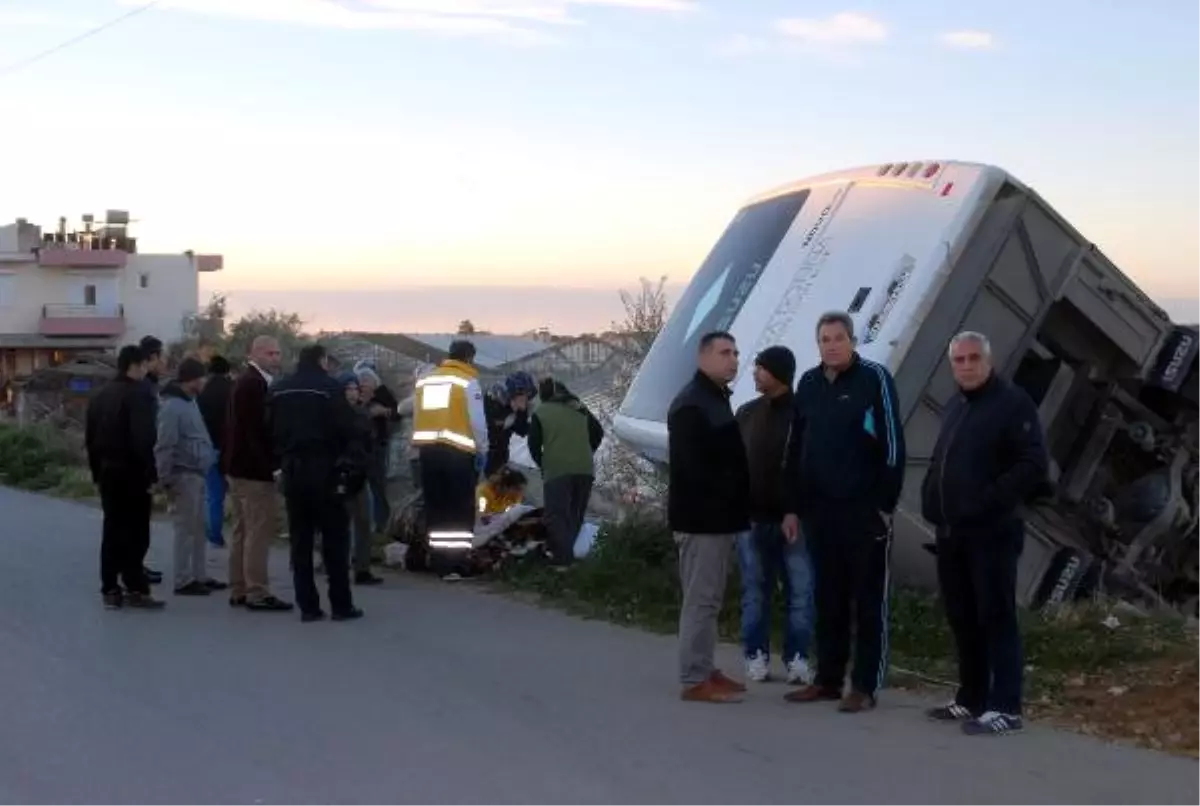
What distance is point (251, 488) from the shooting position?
11.7 m

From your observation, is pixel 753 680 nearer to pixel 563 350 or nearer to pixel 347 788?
pixel 347 788

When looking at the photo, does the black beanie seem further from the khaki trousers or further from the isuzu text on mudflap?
the khaki trousers

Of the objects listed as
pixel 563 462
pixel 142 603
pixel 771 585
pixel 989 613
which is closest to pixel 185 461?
pixel 142 603

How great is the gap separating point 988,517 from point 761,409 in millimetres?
1620

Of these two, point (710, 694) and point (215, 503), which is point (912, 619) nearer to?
point (710, 694)

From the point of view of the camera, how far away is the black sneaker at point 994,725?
24.0ft

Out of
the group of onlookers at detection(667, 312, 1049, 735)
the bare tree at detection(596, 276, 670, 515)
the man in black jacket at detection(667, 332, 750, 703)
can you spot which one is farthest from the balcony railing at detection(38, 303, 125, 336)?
the man in black jacket at detection(667, 332, 750, 703)

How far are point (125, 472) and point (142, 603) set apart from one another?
0.92m

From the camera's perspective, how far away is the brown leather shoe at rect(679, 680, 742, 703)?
26.7 ft

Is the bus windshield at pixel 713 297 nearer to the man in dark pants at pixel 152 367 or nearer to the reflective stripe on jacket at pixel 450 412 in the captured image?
the reflective stripe on jacket at pixel 450 412

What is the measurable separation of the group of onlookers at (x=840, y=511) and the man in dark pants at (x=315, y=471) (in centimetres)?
329

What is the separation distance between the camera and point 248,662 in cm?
949

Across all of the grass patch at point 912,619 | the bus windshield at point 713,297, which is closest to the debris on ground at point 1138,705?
the grass patch at point 912,619

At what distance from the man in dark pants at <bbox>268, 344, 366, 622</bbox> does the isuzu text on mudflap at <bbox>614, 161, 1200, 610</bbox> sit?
77.5 inches
